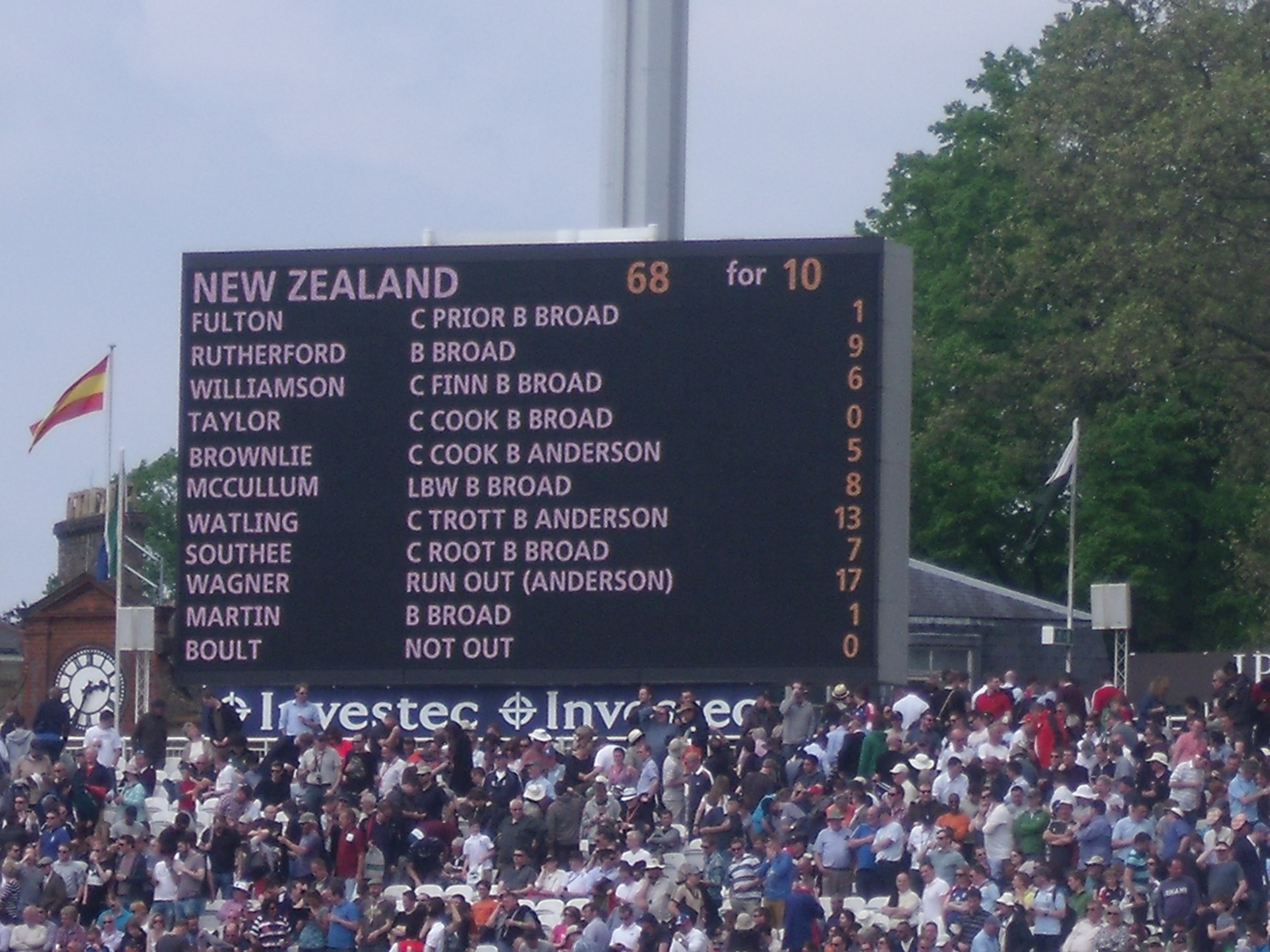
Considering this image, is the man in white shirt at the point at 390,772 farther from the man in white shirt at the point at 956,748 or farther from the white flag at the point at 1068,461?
the white flag at the point at 1068,461

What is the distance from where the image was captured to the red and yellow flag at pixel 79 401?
95.8 ft

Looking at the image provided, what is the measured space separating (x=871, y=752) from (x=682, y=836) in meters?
1.94

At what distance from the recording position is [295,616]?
66.2 ft

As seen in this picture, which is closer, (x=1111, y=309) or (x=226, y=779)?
(x=226, y=779)

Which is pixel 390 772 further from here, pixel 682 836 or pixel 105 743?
pixel 105 743

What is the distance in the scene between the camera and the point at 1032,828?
20.2 m

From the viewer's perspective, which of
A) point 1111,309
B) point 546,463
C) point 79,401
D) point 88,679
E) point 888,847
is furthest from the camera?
point 1111,309

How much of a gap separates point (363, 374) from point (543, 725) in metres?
3.38

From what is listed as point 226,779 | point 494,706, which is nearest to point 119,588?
point 226,779

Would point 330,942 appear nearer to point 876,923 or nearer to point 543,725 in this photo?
point 543,725

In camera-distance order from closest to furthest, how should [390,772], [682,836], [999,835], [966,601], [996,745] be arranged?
[999,835]
[682,836]
[390,772]
[996,745]
[966,601]

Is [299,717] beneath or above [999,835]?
above

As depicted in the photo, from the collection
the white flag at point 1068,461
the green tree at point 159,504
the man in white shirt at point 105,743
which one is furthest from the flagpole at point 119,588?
the green tree at point 159,504

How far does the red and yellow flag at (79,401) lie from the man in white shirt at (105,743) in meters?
5.83
